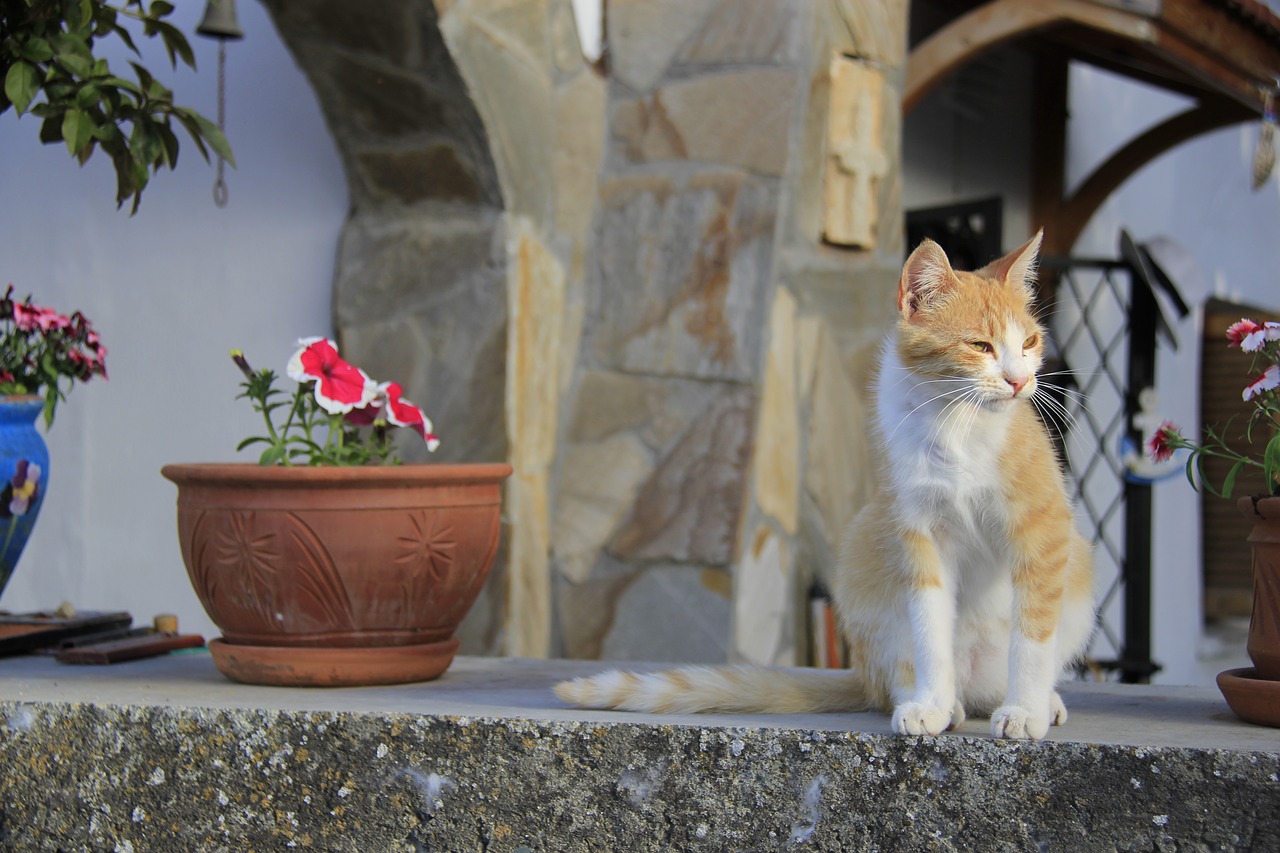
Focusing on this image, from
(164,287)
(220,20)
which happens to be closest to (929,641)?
(220,20)

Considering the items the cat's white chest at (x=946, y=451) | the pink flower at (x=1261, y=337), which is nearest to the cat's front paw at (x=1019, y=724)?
the cat's white chest at (x=946, y=451)

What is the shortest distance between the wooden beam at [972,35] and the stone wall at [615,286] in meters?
0.67

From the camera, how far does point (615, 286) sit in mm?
3506

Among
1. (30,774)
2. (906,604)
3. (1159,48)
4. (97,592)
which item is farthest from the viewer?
(1159,48)

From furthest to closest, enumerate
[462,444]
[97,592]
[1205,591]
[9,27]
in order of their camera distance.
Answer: [1205,591] → [97,592] → [462,444] → [9,27]

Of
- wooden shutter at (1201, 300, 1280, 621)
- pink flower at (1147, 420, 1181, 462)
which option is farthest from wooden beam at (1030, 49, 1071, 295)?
pink flower at (1147, 420, 1181, 462)

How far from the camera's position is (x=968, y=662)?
5.99ft

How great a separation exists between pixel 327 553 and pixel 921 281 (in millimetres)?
1001

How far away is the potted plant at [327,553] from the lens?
207 cm

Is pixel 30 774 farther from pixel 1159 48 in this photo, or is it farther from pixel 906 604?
pixel 1159 48

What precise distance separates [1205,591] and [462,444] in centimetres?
542

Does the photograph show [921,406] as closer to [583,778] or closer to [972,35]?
[583,778]

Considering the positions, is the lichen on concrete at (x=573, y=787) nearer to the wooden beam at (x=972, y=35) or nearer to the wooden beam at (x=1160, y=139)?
the wooden beam at (x=972, y=35)

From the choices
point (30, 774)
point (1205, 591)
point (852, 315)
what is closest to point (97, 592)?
point (30, 774)
